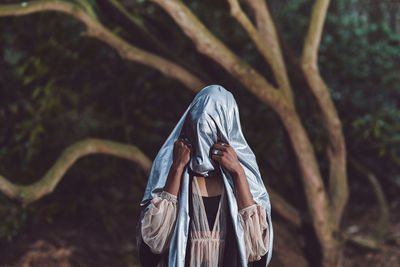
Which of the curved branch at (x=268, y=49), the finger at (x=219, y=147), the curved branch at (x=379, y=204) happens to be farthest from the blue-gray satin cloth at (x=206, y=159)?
the curved branch at (x=379, y=204)

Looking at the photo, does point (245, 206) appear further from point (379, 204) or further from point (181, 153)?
point (379, 204)

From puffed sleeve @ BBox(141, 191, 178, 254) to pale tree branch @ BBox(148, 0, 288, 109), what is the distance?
2586 mm

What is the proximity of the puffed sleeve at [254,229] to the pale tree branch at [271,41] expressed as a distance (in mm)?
3061

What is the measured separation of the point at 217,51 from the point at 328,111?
1.55 meters

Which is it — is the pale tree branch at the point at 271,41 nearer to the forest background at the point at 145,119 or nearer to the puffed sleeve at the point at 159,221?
the forest background at the point at 145,119

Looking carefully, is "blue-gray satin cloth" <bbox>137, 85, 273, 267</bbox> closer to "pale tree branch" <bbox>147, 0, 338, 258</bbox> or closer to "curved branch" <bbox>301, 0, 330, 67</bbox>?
"pale tree branch" <bbox>147, 0, 338, 258</bbox>

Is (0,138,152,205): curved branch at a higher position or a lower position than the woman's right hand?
lower

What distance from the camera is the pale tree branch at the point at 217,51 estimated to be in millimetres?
4832

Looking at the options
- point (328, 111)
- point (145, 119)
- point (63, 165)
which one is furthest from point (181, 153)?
point (145, 119)

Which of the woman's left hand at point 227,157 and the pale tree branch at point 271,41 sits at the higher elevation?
the pale tree branch at point 271,41

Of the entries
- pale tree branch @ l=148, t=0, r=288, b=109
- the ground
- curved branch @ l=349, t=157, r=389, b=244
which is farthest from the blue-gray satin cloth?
curved branch @ l=349, t=157, r=389, b=244

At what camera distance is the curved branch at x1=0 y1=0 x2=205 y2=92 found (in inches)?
182

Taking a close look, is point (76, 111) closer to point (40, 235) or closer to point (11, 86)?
point (11, 86)

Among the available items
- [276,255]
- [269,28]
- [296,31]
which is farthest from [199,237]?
[296,31]
